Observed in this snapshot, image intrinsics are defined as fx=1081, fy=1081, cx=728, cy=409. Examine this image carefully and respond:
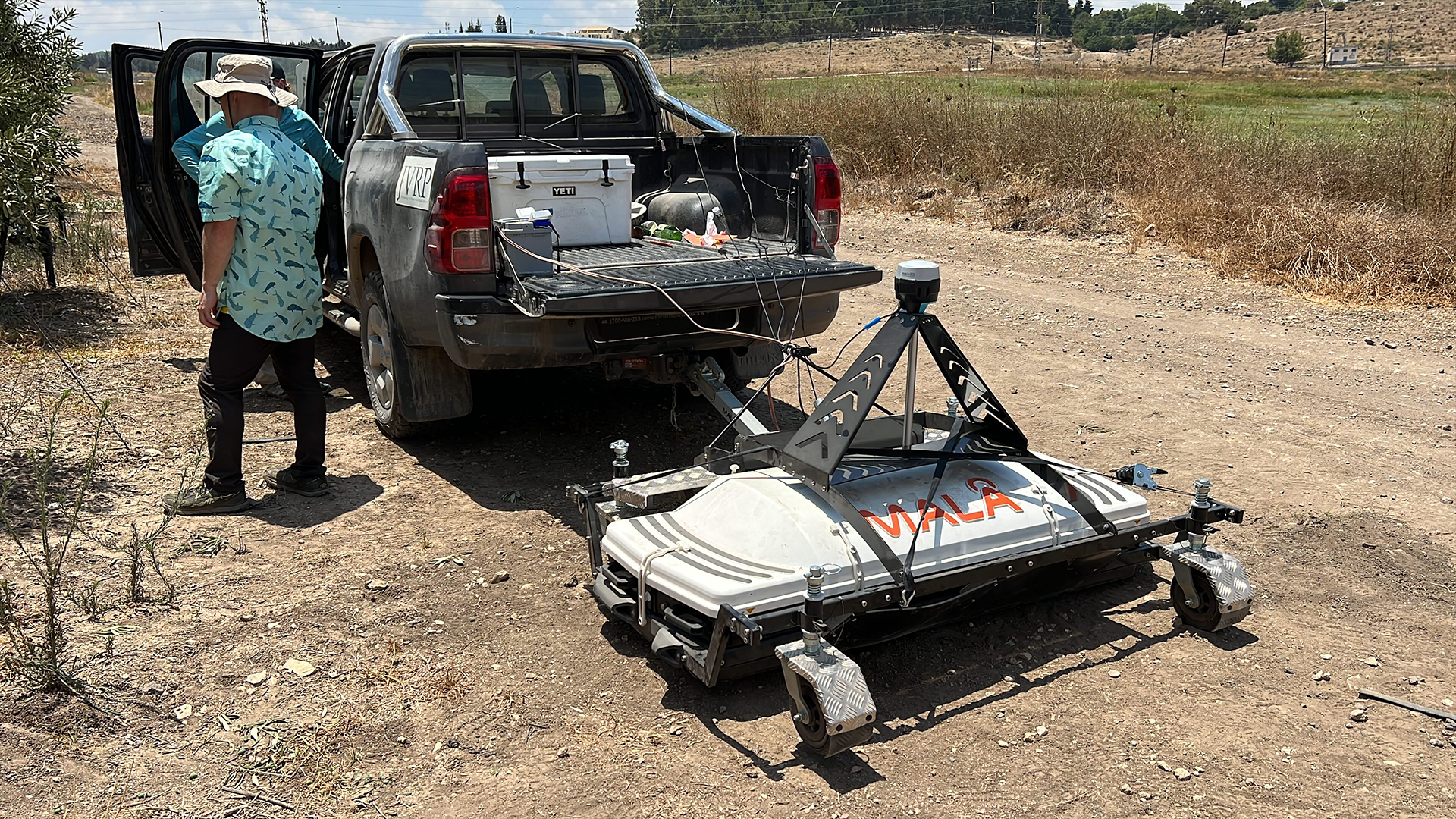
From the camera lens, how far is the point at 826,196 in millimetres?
5527

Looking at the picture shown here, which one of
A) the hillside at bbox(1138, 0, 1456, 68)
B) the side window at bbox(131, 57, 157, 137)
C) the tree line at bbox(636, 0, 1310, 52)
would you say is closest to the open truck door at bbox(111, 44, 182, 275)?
the side window at bbox(131, 57, 157, 137)

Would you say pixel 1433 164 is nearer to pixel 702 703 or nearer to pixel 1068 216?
pixel 1068 216

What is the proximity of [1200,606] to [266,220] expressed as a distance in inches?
161

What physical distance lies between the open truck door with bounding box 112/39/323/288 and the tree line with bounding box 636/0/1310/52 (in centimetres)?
5747

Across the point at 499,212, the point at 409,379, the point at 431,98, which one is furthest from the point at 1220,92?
the point at 409,379

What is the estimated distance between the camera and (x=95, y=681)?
336 centimetres

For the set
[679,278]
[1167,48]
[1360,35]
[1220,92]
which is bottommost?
[679,278]

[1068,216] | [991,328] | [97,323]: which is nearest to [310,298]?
[97,323]

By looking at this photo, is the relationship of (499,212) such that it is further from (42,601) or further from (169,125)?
(169,125)

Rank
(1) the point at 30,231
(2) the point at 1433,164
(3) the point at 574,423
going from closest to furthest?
(3) the point at 574,423 < (1) the point at 30,231 < (2) the point at 1433,164

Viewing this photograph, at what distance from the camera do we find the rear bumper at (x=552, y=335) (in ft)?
15.2

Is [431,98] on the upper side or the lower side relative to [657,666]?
upper

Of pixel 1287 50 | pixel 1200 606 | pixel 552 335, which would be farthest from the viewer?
pixel 1287 50

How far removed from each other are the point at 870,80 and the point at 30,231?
14117 millimetres
